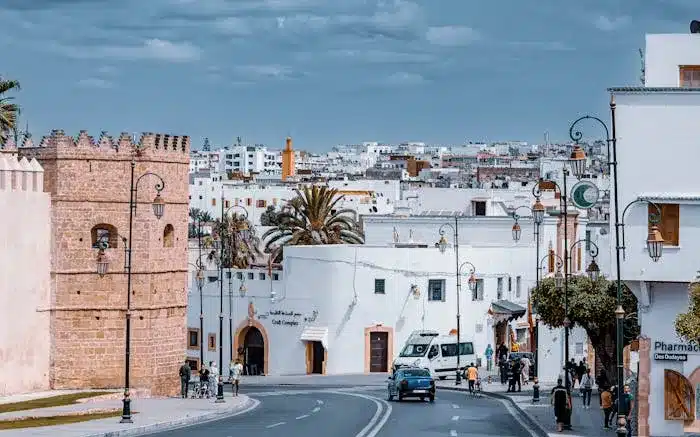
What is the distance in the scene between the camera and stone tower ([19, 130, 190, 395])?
169 ft

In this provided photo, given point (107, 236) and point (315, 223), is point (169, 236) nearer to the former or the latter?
point (107, 236)

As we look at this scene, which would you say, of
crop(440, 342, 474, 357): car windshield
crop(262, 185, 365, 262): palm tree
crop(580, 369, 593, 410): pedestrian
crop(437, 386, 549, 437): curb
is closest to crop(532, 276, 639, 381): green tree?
crop(580, 369, 593, 410): pedestrian

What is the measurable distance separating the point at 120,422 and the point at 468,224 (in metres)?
48.4

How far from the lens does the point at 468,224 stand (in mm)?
86062

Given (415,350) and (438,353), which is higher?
(415,350)

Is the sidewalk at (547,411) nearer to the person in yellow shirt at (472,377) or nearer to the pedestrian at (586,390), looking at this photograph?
the pedestrian at (586,390)

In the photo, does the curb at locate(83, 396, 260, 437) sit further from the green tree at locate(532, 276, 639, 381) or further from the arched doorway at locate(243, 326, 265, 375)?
the arched doorway at locate(243, 326, 265, 375)

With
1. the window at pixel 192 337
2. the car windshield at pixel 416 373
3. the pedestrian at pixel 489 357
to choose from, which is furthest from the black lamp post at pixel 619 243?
the window at pixel 192 337

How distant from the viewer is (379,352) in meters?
74.6

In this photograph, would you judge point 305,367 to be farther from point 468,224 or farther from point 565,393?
point 565,393

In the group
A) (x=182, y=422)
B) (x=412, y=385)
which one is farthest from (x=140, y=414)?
(x=412, y=385)

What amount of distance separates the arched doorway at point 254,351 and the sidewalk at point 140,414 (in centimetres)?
2186

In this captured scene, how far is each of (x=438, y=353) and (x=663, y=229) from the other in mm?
32993

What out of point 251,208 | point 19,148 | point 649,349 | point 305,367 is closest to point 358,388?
point 305,367
